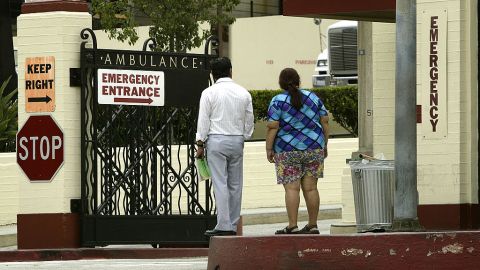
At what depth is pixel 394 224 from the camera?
13.5 m

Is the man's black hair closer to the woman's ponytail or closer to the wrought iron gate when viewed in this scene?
the woman's ponytail

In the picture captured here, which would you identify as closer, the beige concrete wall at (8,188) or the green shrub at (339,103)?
the beige concrete wall at (8,188)

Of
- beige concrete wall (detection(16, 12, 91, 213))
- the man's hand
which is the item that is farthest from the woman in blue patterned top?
beige concrete wall (detection(16, 12, 91, 213))

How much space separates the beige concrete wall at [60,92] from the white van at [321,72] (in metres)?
20.2

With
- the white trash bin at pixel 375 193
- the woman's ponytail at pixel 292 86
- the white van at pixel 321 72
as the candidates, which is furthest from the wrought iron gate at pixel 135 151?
the white van at pixel 321 72

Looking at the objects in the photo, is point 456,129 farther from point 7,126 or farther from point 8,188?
point 7,126

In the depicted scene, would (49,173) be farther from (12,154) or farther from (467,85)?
(12,154)

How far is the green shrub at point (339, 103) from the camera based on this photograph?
3294cm

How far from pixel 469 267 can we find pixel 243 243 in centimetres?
191

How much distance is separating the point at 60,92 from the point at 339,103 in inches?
675

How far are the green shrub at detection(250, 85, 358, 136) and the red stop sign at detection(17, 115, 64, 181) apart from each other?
16.2m

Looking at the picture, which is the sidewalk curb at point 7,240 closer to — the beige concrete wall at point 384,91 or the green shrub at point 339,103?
the beige concrete wall at point 384,91

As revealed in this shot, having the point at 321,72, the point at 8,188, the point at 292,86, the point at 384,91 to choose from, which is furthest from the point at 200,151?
the point at 321,72

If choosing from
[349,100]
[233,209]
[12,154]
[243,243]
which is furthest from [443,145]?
[349,100]
